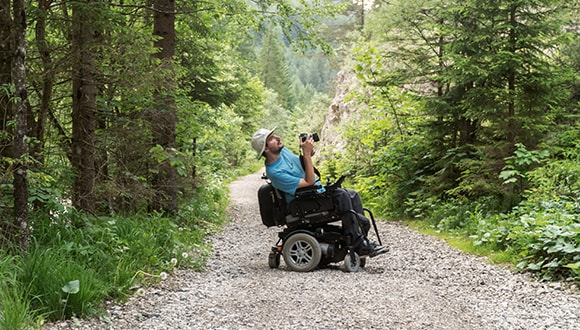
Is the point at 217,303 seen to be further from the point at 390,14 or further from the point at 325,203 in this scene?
the point at 390,14

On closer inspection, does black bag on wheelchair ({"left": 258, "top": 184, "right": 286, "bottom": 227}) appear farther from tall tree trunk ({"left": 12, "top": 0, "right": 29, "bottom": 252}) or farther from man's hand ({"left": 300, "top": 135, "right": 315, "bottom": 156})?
tall tree trunk ({"left": 12, "top": 0, "right": 29, "bottom": 252})

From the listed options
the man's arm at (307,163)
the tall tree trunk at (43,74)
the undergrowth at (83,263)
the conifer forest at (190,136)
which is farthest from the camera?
the man's arm at (307,163)

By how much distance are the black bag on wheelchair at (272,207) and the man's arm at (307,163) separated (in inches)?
15.4

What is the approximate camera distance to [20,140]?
4625 millimetres

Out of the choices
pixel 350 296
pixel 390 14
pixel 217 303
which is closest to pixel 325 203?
pixel 350 296

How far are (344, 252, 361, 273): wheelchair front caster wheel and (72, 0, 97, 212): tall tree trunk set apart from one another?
133 inches

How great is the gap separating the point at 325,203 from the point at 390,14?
808 cm

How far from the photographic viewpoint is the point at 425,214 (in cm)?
1184

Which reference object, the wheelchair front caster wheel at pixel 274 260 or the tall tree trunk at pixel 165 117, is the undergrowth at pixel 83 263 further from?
the tall tree trunk at pixel 165 117

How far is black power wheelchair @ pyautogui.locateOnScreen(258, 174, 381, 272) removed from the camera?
662cm

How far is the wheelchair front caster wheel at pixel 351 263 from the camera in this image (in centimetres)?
656

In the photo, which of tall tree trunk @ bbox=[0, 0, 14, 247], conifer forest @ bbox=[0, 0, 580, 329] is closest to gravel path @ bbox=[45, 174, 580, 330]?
conifer forest @ bbox=[0, 0, 580, 329]

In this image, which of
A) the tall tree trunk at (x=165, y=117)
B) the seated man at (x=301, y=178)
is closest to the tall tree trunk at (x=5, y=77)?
the tall tree trunk at (x=165, y=117)

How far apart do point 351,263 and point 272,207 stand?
1.28m
